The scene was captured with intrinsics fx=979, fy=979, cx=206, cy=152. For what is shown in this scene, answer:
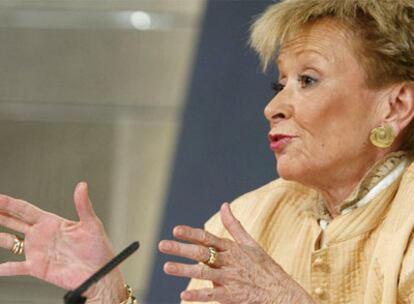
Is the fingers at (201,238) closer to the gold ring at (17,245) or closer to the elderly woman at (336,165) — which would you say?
the elderly woman at (336,165)

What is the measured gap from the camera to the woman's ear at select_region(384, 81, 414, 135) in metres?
1.91

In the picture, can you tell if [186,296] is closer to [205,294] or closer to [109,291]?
[205,294]

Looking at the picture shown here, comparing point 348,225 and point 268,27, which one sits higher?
point 268,27

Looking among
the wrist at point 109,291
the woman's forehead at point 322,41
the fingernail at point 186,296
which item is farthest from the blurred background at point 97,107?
the fingernail at point 186,296

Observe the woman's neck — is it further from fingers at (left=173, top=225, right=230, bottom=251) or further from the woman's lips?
fingers at (left=173, top=225, right=230, bottom=251)

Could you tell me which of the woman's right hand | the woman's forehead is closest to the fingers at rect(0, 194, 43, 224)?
the woman's right hand

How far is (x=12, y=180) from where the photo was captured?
3410 millimetres

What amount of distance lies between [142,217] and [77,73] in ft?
1.76

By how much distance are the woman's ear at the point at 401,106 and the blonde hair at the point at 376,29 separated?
0.02m

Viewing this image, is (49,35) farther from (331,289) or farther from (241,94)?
(331,289)

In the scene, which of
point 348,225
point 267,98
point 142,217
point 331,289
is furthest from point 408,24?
point 142,217

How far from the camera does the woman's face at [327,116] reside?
1.89 m

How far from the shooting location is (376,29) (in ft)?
6.17

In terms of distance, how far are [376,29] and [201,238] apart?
579 mm
